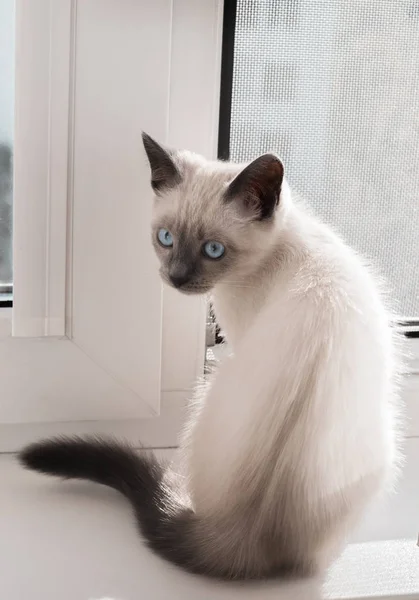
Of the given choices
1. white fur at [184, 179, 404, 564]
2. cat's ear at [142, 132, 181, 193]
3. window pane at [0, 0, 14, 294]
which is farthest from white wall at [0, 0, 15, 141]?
white fur at [184, 179, 404, 564]

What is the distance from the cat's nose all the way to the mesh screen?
0.26m

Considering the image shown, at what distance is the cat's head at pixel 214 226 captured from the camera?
2.38 ft

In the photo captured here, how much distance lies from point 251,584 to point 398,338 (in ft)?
0.96

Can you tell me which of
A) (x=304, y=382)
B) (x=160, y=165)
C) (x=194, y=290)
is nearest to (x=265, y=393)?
(x=304, y=382)

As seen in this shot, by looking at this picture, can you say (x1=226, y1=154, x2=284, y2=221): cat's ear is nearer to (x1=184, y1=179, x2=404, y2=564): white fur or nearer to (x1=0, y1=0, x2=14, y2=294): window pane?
(x1=184, y1=179, x2=404, y2=564): white fur

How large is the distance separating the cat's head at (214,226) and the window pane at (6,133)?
20cm

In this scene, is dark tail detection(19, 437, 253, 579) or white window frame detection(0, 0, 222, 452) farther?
white window frame detection(0, 0, 222, 452)

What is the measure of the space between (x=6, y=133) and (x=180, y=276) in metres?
0.28

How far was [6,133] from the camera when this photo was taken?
86 cm

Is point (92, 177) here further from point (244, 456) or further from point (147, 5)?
point (244, 456)

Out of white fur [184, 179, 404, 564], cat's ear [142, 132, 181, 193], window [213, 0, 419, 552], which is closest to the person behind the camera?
white fur [184, 179, 404, 564]

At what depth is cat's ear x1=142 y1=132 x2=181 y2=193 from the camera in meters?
0.75

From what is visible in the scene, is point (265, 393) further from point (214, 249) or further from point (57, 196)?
point (57, 196)

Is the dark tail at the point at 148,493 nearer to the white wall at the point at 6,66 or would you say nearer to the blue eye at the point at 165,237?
the blue eye at the point at 165,237
